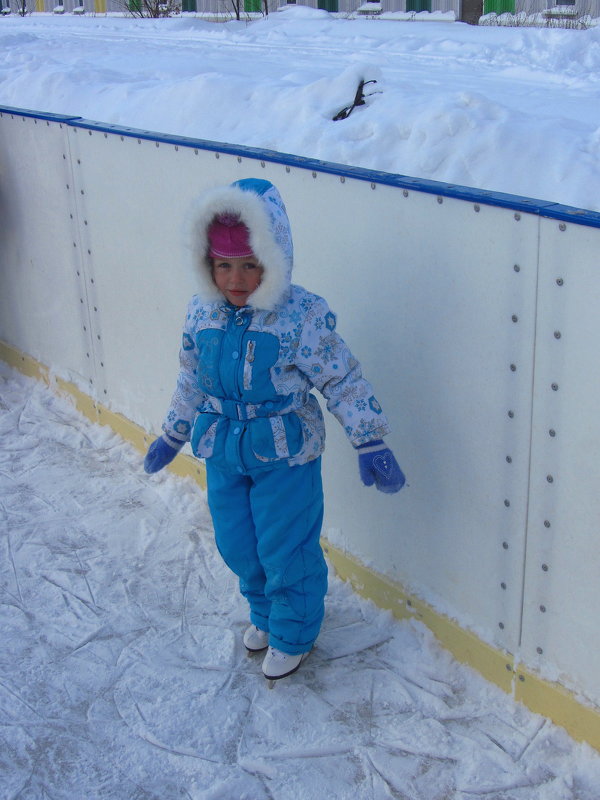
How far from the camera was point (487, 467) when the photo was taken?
7.64 feet

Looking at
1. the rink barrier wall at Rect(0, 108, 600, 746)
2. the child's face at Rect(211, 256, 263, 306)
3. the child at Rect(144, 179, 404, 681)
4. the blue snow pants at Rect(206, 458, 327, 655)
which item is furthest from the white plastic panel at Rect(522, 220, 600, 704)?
the child's face at Rect(211, 256, 263, 306)

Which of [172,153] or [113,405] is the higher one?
[172,153]

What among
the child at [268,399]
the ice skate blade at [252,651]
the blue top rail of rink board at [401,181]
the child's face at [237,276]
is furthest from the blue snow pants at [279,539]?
the blue top rail of rink board at [401,181]

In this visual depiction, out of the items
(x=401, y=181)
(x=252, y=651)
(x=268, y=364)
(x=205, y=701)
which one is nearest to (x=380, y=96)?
(x=401, y=181)

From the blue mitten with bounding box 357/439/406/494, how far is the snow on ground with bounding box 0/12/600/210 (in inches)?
34.4

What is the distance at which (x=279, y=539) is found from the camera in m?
2.41

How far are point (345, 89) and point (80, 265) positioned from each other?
136 cm

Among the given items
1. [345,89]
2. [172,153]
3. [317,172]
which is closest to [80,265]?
[172,153]

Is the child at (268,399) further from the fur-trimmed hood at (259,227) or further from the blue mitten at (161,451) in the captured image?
the blue mitten at (161,451)

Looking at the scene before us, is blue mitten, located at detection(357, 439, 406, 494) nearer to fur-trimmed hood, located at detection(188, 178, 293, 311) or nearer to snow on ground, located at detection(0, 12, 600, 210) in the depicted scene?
fur-trimmed hood, located at detection(188, 178, 293, 311)

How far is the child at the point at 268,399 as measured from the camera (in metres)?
2.21

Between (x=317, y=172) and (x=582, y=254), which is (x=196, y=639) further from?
(x=582, y=254)

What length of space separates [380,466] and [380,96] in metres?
1.80

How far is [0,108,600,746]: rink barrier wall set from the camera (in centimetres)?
207
